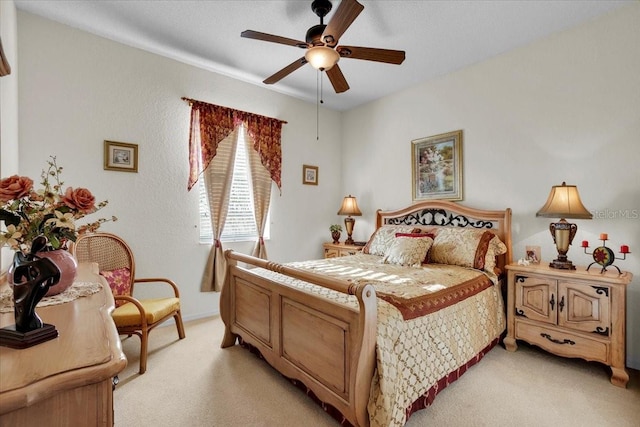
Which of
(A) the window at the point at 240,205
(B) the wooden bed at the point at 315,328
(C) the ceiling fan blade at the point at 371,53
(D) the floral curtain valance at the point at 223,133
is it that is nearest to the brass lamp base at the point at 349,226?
(D) the floral curtain valance at the point at 223,133

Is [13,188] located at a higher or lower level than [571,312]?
higher

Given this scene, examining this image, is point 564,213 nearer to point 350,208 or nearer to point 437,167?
point 437,167

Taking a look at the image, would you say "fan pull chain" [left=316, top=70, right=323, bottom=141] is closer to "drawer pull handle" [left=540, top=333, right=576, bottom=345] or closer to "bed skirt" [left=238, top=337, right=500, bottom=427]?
"bed skirt" [left=238, top=337, right=500, bottom=427]

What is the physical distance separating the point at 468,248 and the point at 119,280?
3.23 metres

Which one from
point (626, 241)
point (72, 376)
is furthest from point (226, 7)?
point (626, 241)

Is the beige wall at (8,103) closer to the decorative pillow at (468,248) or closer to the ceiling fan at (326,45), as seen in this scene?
the ceiling fan at (326,45)

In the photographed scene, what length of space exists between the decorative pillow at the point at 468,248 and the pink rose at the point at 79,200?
2820 millimetres

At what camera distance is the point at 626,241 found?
2.51m

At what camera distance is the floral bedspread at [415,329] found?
1586mm

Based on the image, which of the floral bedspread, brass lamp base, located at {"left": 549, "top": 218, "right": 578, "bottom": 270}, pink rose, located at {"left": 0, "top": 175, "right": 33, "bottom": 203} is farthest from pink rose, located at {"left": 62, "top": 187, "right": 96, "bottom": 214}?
brass lamp base, located at {"left": 549, "top": 218, "right": 578, "bottom": 270}

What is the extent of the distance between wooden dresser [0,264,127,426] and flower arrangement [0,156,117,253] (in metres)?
0.44

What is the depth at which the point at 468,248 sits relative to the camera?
2916 mm

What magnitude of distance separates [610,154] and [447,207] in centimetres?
144

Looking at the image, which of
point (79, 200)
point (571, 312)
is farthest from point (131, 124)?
point (571, 312)
